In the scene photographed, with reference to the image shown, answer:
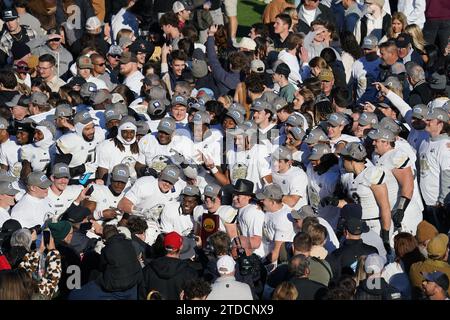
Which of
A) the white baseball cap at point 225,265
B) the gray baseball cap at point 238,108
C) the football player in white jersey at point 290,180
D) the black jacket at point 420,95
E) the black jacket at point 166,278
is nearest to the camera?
the white baseball cap at point 225,265

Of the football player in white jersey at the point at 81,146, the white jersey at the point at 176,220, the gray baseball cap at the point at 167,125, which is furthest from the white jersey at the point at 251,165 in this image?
the football player in white jersey at the point at 81,146

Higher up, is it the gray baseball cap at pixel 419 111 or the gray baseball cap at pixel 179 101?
the gray baseball cap at pixel 419 111

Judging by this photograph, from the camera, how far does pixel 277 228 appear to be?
13836 mm

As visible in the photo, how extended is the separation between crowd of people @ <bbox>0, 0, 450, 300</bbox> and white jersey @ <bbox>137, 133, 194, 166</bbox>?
19 millimetres

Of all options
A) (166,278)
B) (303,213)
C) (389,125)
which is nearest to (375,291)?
(166,278)

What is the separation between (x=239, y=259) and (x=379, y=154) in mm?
2614

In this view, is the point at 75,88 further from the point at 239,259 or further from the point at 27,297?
the point at 27,297

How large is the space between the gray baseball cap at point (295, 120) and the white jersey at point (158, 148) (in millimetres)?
1221

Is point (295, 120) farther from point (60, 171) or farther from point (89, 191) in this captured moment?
point (60, 171)

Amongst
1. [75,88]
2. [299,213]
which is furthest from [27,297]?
[75,88]

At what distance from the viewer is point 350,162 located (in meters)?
14.2

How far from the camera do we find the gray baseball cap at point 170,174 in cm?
1461

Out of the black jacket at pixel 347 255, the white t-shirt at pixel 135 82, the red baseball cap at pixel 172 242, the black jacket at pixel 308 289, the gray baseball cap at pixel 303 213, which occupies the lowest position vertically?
the white t-shirt at pixel 135 82

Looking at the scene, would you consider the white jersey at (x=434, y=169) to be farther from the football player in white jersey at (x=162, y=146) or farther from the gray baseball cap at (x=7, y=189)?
the gray baseball cap at (x=7, y=189)
